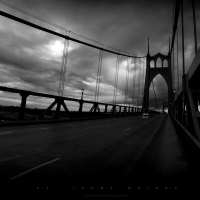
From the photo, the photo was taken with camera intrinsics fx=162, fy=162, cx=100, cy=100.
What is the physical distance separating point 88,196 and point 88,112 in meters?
19.5

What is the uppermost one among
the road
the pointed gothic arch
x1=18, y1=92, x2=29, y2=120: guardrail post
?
the pointed gothic arch

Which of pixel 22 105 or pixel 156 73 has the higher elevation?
pixel 156 73

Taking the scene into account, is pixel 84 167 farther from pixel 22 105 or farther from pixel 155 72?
pixel 155 72

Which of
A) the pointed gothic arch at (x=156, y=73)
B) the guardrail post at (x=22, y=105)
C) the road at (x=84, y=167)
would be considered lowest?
the road at (x=84, y=167)

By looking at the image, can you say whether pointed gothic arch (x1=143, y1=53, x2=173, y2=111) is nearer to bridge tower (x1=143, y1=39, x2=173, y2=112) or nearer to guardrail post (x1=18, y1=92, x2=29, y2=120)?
bridge tower (x1=143, y1=39, x2=173, y2=112)

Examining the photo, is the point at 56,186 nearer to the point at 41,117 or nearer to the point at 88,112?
the point at 41,117

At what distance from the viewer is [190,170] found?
3828 mm

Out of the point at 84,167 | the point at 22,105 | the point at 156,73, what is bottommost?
the point at 84,167

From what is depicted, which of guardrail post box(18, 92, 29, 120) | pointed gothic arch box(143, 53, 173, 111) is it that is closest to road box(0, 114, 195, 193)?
guardrail post box(18, 92, 29, 120)

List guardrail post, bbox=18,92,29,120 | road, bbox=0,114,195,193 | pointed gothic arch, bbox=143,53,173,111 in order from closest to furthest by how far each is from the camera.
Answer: road, bbox=0,114,195,193
guardrail post, bbox=18,92,29,120
pointed gothic arch, bbox=143,53,173,111

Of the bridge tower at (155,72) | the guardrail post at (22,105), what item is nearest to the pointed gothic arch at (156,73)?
the bridge tower at (155,72)

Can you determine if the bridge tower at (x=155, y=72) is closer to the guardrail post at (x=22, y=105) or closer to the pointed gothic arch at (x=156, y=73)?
the pointed gothic arch at (x=156, y=73)

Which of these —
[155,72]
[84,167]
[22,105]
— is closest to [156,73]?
[155,72]

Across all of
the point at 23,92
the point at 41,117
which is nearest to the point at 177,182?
the point at 23,92
